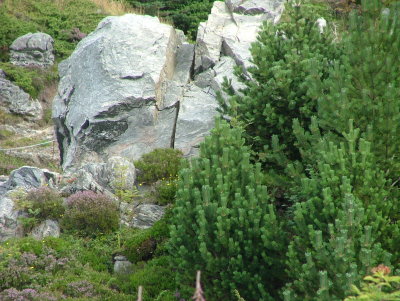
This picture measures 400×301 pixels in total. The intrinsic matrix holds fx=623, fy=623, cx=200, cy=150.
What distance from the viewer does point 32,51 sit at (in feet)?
105

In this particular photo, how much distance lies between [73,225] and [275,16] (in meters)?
10.8

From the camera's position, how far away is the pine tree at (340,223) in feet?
26.1

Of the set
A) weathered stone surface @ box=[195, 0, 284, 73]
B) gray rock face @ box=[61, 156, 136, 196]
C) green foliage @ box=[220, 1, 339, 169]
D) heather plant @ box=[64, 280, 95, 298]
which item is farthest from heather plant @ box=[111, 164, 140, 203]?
weathered stone surface @ box=[195, 0, 284, 73]

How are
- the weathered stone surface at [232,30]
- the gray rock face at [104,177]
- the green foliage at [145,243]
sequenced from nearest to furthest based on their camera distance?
the green foliage at [145,243] < the gray rock face at [104,177] < the weathered stone surface at [232,30]

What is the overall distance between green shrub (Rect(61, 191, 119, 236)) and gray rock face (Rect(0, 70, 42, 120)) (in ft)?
47.5

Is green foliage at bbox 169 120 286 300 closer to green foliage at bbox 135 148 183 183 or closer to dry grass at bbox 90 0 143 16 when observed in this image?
green foliage at bbox 135 148 183 183

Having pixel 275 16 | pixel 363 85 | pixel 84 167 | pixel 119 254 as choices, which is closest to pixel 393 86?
pixel 363 85

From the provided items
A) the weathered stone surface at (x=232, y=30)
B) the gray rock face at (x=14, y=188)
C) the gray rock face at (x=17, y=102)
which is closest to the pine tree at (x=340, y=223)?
the gray rock face at (x=14, y=188)

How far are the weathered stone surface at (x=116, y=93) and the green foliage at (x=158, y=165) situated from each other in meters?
1.01

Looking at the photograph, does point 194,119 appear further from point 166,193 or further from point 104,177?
point 166,193

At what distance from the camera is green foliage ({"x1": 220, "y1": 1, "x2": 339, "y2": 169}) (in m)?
12.5

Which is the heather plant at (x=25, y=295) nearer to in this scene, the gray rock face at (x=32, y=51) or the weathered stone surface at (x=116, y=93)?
the weathered stone surface at (x=116, y=93)

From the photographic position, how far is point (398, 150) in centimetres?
939

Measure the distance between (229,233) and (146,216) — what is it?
5.40m
